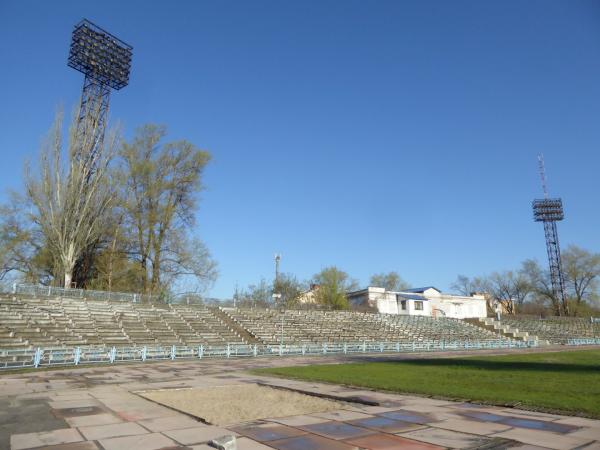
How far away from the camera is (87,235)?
3631cm

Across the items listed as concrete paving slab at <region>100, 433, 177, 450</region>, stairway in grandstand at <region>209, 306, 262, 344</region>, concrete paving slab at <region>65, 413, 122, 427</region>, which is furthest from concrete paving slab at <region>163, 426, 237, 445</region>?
stairway in grandstand at <region>209, 306, 262, 344</region>

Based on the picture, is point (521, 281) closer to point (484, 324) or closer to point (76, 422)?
point (484, 324)

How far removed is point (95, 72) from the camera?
41125mm

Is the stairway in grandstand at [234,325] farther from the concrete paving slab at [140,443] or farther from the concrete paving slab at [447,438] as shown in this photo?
the concrete paving slab at [447,438]

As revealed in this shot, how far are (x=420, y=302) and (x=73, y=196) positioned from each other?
53900 millimetres

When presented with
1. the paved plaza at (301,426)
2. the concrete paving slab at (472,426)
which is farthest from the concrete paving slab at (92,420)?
the concrete paving slab at (472,426)

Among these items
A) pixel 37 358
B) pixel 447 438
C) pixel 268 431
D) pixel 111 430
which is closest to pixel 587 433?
pixel 447 438

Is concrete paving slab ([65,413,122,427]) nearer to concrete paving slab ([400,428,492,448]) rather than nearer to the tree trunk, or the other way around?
concrete paving slab ([400,428,492,448])

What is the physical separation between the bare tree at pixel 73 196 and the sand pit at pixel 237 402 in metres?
27.8

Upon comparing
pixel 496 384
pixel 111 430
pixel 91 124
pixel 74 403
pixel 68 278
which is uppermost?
pixel 91 124

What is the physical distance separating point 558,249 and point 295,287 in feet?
177

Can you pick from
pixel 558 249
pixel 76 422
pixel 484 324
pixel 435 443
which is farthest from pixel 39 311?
pixel 558 249

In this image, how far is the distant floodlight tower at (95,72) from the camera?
38562mm

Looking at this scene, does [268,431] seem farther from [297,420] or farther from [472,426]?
[472,426]
